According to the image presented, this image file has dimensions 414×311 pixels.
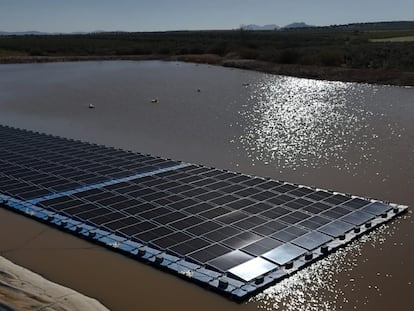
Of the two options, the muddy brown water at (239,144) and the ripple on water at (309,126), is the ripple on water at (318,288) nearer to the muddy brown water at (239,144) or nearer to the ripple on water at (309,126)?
the muddy brown water at (239,144)

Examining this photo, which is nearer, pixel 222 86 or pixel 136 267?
pixel 136 267

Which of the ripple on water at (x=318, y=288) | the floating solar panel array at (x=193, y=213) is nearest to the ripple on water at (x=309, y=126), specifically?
the floating solar panel array at (x=193, y=213)

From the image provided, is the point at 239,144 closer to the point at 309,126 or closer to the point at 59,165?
the point at 309,126

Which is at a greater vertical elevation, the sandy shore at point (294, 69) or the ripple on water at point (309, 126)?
the sandy shore at point (294, 69)

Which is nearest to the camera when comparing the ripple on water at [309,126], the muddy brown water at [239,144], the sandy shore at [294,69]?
the muddy brown water at [239,144]

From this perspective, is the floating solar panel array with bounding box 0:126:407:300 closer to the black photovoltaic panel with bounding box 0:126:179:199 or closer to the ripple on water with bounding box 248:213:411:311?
the black photovoltaic panel with bounding box 0:126:179:199

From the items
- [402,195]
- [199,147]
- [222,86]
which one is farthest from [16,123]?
[402,195]

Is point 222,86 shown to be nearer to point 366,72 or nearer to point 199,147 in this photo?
point 366,72
